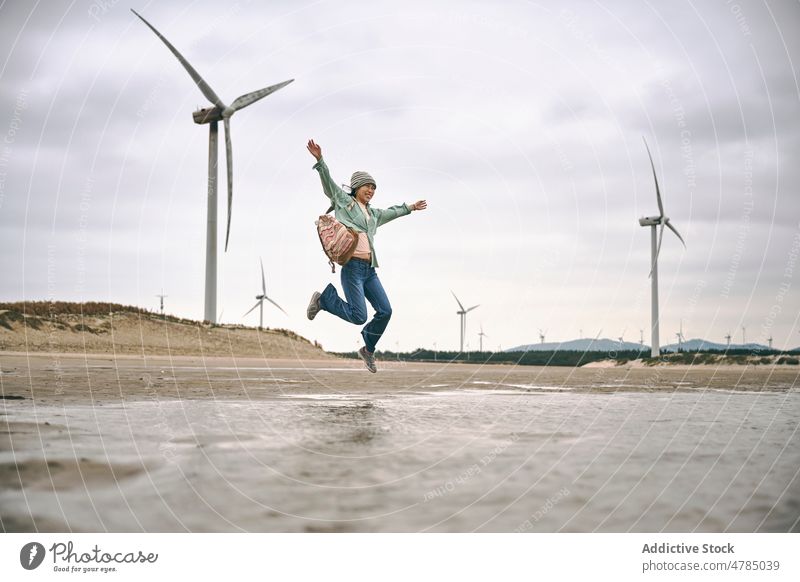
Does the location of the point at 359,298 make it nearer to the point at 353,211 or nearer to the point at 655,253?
the point at 353,211

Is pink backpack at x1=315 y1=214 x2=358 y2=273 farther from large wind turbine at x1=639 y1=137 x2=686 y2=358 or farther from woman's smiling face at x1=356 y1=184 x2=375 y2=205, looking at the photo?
large wind turbine at x1=639 y1=137 x2=686 y2=358

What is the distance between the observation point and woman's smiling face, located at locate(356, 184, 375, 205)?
12367 mm

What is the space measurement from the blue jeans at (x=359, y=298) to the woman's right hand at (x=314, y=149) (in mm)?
Answer: 2336

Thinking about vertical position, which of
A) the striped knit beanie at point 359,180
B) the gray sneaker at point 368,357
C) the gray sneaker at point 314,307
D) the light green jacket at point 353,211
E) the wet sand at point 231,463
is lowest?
the wet sand at point 231,463

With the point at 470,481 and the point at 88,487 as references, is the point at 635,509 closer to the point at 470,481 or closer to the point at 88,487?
the point at 470,481

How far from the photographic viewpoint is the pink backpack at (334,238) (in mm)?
12359

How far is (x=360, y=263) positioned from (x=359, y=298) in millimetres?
696

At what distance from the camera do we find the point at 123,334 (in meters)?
44.5

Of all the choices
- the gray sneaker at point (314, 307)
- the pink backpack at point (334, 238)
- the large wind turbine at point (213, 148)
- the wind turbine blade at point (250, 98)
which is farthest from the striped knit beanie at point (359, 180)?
the wind turbine blade at point (250, 98)

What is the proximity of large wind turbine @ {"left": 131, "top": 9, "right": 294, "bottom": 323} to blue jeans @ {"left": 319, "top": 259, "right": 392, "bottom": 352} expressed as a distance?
1886cm

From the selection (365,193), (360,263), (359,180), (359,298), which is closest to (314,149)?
(359,180)

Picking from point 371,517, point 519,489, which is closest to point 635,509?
point 519,489

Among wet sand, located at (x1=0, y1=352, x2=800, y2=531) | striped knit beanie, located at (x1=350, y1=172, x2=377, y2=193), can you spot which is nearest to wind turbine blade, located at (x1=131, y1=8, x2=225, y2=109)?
striped knit beanie, located at (x1=350, y1=172, x2=377, y2=193)

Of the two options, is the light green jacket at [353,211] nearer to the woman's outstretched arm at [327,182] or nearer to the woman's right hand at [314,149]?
the woman's outstretched arm at [327,182]
